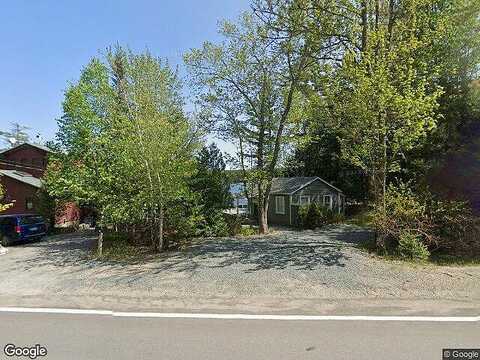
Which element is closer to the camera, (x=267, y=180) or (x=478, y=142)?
(x=478, y=142)

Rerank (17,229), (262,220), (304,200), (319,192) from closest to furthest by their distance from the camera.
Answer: (17,229) < (262,220) < (304,200) < (319,192)

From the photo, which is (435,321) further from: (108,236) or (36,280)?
(108,236)

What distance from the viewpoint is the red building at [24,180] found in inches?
1137

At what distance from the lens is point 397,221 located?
11219mm

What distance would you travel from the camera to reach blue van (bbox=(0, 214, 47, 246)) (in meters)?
18.8

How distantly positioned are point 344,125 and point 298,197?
1562 centimetres

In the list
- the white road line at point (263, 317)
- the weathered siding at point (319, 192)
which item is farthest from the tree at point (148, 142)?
the weathered siding at point (319, 192)

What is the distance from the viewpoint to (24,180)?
29.5 m

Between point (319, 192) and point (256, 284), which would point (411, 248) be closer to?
point (256, 284)

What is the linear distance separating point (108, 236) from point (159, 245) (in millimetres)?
5114

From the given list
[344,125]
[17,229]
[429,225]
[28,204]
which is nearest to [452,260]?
[429,225]

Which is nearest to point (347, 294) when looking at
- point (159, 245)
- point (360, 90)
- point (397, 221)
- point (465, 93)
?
point (397, 221)

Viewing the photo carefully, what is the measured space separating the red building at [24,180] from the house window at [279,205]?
Answer: 16.0 metres

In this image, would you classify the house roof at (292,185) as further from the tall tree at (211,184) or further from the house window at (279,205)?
the tall tree at (211,184)
